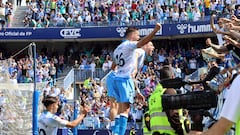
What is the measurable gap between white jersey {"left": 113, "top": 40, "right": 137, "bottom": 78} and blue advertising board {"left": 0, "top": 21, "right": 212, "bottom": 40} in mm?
19217

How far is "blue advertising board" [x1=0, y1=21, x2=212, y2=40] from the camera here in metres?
29.1

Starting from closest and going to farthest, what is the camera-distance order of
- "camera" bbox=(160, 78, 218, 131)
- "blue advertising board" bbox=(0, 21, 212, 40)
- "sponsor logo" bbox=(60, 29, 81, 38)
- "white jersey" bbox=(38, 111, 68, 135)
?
"camera" bbox=(160, 78, 218, 131)
"white jersey" bbox=(38, 111, 68, 135)
"blue advertising board" bbox=(0, 21, 212, 40)
"sponsor logo" bbox=(60, 29, 81, 38)

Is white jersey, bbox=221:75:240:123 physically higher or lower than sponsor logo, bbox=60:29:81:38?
lower

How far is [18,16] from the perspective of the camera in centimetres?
3550

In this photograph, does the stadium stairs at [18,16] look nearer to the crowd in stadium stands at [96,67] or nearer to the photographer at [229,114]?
the crowd in stadium stands at [96,67]

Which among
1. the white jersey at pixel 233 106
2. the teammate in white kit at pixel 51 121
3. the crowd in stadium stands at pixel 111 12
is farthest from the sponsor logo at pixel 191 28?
the white jersey at pixel 233 106

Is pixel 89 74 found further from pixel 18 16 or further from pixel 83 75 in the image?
pixel 18 16

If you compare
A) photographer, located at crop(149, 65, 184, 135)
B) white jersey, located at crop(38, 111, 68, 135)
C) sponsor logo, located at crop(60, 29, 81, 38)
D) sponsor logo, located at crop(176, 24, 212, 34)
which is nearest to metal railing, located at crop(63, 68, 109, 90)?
sponsor logo, located at crop(60, 29, 81, 38)

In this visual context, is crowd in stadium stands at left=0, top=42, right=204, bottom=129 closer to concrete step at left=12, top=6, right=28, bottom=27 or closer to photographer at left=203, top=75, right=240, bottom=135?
concrete step at left=12, top=6, right=28, bottom=27

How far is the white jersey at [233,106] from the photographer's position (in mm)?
3514

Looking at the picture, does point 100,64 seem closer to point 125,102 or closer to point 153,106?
point 125,102

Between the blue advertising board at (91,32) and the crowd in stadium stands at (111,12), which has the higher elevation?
the crowd in stadium stands at (111,12)

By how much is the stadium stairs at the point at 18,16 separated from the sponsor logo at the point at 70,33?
10.5ft

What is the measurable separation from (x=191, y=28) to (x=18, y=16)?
12.1m
